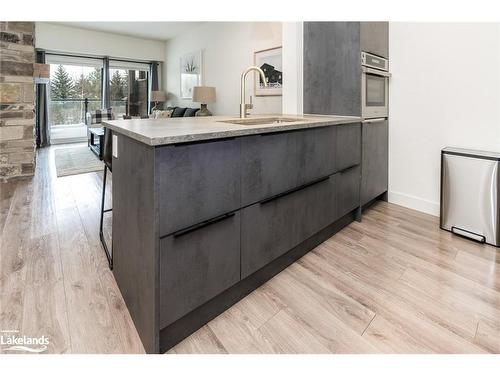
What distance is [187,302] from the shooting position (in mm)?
1285

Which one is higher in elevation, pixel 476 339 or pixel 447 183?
pixel 447 183

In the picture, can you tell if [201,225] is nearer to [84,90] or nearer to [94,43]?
[94,43]

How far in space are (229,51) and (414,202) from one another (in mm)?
4029

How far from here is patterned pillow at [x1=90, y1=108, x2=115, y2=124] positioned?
7.02m

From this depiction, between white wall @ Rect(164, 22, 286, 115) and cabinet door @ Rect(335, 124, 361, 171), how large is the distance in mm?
2010

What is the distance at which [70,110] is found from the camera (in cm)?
744

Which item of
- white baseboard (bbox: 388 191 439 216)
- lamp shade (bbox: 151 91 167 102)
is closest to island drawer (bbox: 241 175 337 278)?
white baseboard (bbox: 388 191 439 216)

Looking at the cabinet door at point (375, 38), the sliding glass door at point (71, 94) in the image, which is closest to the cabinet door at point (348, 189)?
the cabinet door at point (375, 38)

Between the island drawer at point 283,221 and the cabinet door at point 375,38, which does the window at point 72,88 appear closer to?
the cabinet door at point 375,38

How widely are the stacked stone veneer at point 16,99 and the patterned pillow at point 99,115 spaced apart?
2.90 m

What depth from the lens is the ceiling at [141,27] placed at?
6462 millimetres

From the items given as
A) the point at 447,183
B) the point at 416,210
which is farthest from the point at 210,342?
the point at 416,210
